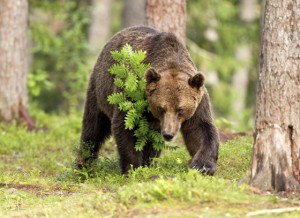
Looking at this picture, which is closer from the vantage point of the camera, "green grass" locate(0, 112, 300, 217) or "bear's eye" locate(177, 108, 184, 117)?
"green grass" locate(0, 112, 300, 217)

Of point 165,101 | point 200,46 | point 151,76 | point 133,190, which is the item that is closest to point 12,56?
point 151,76

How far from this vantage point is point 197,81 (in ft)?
25.6

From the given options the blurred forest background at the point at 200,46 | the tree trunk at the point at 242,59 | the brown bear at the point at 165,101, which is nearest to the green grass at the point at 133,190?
the brown bear at the point at 165,101

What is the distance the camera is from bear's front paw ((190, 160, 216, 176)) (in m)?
7.87

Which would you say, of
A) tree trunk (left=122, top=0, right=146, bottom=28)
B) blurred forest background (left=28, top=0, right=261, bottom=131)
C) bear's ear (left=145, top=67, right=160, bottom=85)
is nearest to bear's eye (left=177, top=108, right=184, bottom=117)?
bear's ear (left=145, top=67, right=160, bottom=85)

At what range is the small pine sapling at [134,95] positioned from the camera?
8.08 m

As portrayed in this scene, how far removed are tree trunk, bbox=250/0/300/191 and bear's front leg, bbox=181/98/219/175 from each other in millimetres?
1188

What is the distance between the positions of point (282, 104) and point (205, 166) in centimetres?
144

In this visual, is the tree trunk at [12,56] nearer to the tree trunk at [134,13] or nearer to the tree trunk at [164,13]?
the tree trunk at [164,13]

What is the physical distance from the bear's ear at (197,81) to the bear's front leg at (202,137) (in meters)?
0.41

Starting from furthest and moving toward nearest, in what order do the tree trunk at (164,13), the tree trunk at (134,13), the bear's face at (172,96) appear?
the tree trunk at (134,13), the tree trunk at (164,13), the bear's face at (172,96)

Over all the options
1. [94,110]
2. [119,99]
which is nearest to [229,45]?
[94,110]

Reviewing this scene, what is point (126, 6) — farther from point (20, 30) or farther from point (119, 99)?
point (119, 99)

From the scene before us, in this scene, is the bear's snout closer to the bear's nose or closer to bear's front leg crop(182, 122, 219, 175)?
the bear's nose
